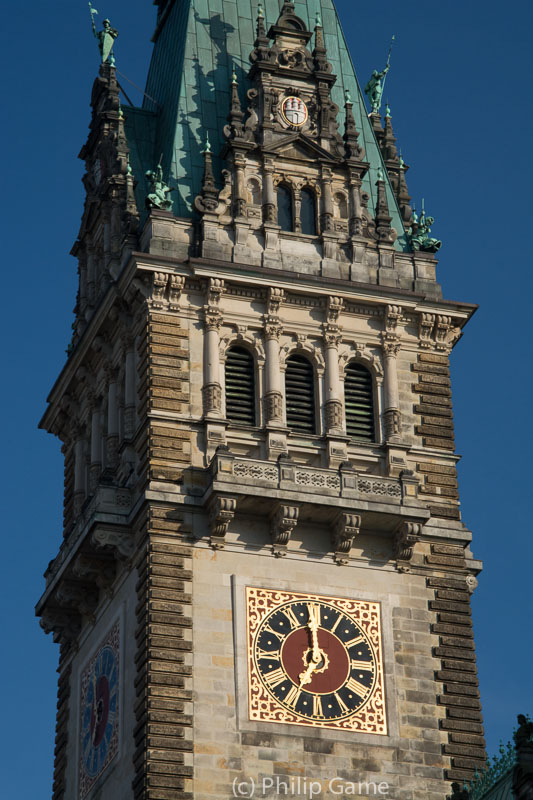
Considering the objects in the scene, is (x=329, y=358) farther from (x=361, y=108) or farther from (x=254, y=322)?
(x=361, y=108)

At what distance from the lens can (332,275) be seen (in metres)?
57.9

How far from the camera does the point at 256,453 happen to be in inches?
2165

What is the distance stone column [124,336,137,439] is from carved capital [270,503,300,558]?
4.53m

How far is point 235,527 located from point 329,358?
Answer: 558 cm

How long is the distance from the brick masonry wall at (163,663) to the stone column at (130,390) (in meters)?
3.29

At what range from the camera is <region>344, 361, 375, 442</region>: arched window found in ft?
185

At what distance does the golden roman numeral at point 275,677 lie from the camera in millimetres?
52062

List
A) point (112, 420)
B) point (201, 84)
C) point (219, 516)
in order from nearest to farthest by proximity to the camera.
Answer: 1. point (219, 516)
2. point (112, 420)
3. point (201, 84)

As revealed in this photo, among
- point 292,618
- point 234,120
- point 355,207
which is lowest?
point 292,618

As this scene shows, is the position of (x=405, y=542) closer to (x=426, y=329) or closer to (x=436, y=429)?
(x=436, y=429)

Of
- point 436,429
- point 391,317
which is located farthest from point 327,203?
point 436,429

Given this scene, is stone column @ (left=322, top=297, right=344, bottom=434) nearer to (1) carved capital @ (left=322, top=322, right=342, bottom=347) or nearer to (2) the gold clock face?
(1) carved capital @ (left=322, top=322, right=342, bottom=347)

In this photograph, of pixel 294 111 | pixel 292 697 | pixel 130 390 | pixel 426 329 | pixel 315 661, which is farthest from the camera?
pixel 294 111

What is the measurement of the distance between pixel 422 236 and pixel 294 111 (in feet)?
15.7
